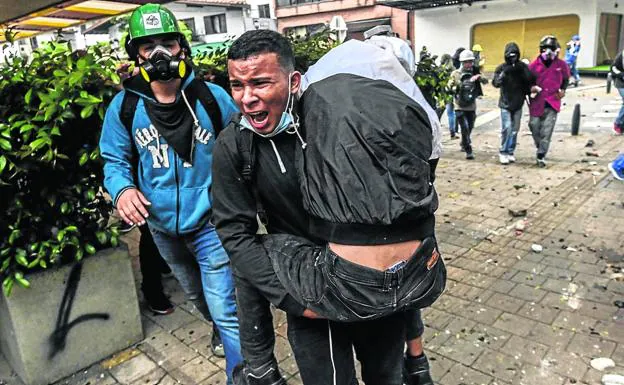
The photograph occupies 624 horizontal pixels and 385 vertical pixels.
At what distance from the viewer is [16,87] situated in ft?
10.2

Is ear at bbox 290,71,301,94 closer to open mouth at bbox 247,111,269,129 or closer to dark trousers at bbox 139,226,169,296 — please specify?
open mouth at bbox 247,111,269,129

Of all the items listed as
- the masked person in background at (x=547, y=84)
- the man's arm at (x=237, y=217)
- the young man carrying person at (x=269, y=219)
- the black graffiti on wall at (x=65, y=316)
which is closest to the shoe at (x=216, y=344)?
the black graffiti on wall at (x=65, y=316)

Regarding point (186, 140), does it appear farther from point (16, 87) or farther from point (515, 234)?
point (515, 234)

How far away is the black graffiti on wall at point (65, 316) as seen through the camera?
3.24 meters

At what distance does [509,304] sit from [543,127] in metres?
4.81

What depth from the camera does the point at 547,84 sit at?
7.54 metres

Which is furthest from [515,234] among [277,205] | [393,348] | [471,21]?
[471,21]

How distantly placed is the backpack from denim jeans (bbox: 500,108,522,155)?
2.13ft

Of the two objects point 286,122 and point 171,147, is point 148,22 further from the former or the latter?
point 286,122

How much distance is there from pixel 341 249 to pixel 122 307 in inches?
99.7

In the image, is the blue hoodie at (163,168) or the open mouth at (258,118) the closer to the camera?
the open mouth at (258,118)

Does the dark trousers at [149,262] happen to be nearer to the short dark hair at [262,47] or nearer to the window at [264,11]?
the short dark hair at [262,47]

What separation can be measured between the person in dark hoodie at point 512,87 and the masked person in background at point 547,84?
137 millimetres

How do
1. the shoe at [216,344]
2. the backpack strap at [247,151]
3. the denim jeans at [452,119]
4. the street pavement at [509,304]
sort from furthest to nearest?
the denim jeans at [452,119]
the shoe at [216,344]
the street pavement at [509,304]
the backpack strap at [247,151]
